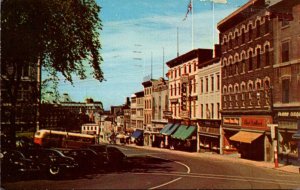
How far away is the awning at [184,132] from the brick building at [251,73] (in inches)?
335

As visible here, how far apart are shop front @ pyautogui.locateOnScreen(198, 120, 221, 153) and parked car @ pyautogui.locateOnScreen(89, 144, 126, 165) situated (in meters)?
16.7

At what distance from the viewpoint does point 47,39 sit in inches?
625

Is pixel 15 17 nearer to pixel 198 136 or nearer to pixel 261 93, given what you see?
pixel 261 93

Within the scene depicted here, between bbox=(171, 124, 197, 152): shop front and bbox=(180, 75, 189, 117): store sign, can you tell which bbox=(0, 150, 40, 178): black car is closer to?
bbox=(171, 124, 197, 152): shop front

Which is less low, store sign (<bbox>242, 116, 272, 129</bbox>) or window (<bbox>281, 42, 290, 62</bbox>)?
window (<bbox>281, 42, 290, 62</bbox>)

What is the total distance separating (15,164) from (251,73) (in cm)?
1241

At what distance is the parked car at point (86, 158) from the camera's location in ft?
Result: 50.0

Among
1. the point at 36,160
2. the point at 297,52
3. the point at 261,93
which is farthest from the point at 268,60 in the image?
the point at 36,160

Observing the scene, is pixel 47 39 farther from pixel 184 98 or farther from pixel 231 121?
pixel 184 98

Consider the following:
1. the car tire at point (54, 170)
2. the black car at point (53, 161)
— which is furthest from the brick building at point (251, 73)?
the car tire at point (54, 170)

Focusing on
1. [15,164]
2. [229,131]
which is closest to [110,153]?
[15,164]

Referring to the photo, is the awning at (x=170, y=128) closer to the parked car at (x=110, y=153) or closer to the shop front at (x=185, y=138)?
the shop front at (x=185, y=138)

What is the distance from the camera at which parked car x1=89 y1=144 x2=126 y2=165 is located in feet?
48.4

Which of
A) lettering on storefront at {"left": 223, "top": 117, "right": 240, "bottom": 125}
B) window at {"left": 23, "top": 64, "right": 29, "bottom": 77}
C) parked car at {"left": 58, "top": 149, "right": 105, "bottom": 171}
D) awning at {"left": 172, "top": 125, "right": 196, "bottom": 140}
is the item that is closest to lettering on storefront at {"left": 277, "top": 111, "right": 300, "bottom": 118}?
lettering on storefront at {"left": 223, "top": 117, "right": 240, "bottom": 125}
